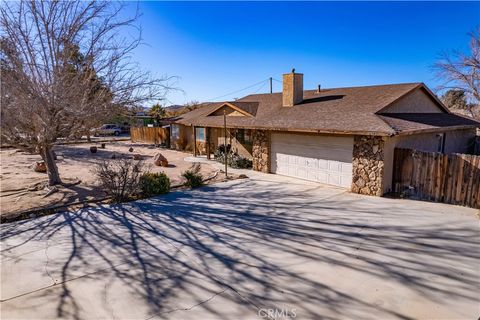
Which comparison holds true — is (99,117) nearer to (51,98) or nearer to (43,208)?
(51,98)

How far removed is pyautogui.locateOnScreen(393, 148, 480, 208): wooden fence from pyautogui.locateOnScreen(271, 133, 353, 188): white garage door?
1786 millimetres

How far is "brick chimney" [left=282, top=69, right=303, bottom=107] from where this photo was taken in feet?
52.2

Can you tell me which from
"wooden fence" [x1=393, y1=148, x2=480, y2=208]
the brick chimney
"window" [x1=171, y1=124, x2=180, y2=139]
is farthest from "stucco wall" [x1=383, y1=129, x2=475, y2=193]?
"window" [x1=171, y1=124, x2=180, y2=139]

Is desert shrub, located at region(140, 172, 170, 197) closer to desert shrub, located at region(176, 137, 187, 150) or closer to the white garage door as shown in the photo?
the white garage door

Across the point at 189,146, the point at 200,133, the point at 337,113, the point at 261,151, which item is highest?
the point at 337,113

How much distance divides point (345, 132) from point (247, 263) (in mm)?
6750

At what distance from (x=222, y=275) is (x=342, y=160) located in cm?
784

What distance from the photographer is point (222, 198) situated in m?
10.6

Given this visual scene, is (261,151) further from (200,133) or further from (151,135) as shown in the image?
(151,135)

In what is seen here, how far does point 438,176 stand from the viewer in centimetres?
954

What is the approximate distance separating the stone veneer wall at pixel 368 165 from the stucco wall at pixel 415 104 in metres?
2.50

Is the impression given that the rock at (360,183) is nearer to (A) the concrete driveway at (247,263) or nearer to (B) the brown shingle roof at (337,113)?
(A) the concrete driveway at (247,263)

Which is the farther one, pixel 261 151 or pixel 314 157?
pixel 261 151

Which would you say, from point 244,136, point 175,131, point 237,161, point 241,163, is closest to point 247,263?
point 241,163
